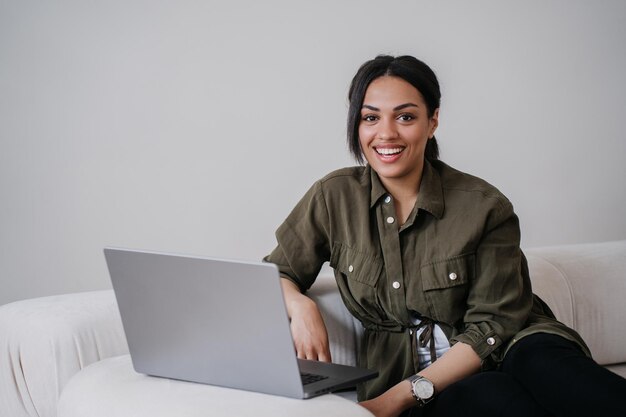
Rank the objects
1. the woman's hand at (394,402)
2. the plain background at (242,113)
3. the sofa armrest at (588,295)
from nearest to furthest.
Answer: the woman's hand at (394,402) < the sofa armrest at (588,295) < the plain background at (242,113)

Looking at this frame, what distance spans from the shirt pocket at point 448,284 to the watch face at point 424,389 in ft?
0.73

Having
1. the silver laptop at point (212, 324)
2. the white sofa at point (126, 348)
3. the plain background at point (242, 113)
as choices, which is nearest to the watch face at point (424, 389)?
the silver laptop at point (212, 324)

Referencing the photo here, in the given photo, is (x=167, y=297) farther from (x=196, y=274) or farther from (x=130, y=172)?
(x=130, y=172)

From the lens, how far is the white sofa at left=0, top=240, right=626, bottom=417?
150 cm

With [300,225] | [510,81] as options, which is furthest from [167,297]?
[510,81]

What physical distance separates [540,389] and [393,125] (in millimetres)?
705

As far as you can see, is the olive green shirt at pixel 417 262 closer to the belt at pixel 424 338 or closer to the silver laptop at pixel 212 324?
the belt at pixel 424 338

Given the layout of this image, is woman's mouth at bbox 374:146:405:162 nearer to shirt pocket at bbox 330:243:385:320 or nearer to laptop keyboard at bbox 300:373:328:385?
shirt pocket at bbox 330:243:385:320

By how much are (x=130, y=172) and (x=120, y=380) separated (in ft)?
4.23

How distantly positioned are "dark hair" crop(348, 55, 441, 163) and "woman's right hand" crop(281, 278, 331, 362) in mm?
454

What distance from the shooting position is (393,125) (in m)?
2.05

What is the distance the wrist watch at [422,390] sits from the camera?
184 cm

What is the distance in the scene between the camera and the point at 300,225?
7.09 ft

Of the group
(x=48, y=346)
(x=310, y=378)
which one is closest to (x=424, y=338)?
(x=310, y=378)
